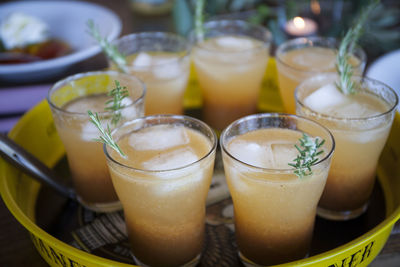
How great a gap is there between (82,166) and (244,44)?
0.63 metres

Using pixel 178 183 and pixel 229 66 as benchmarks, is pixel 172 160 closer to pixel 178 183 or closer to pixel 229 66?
pixel 178 183

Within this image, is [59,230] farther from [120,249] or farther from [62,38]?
[62,38]

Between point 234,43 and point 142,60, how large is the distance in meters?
0.30

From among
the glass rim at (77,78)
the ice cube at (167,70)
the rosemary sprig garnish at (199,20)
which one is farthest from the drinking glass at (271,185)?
the rosemary sprig garnish at (199,20)

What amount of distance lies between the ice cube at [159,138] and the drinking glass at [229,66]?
402 millimetres

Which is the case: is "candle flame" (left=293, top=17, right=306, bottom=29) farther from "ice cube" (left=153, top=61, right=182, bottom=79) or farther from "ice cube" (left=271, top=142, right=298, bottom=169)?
"ice cube" (left=271, top=142, right=298, bottom=169)

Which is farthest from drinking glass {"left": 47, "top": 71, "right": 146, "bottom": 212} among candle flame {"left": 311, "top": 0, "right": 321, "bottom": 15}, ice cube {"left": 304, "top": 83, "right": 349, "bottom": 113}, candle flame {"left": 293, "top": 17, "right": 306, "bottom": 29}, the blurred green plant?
candle flame {"left": 311, "top": 0, "right": 321, "bottom": 15}

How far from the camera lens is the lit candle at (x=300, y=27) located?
5.81 ft

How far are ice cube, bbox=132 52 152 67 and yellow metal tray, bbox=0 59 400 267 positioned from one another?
0.25 metres

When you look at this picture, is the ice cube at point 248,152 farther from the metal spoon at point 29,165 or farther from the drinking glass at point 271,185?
the metal spoon at point 29,165

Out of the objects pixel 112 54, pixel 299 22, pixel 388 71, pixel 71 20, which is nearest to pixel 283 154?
pixel 112 54

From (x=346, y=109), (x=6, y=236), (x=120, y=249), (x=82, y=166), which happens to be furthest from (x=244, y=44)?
(x=6, y=236)

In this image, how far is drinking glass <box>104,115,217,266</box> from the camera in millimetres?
786

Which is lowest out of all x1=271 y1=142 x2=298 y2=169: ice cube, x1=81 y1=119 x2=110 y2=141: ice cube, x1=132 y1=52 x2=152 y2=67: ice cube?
x1=81 y1=119 x2=110 y2=141: ice cube
